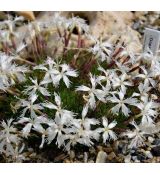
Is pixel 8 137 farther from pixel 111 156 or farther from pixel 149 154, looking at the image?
pixel 149 154

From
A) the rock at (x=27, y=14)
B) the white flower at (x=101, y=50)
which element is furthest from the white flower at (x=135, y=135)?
the rock at (x=27, y=14)

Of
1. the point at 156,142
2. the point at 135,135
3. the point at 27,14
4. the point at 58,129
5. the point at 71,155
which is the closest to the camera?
the point at 58,129

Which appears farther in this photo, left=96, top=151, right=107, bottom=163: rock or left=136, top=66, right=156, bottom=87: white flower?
left=136, top=66, right=156, bottom=87: white flower

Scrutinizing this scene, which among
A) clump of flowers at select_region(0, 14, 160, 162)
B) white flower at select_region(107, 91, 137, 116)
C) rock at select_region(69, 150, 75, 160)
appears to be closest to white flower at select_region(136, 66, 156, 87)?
clump of flowers at select_region(0, 14, 160, 162)

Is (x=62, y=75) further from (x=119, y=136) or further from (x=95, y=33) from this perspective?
(x=95, y=33)

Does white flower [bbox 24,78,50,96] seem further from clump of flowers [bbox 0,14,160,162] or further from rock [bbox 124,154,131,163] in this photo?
→ rock [bbox 124,154,131,163]

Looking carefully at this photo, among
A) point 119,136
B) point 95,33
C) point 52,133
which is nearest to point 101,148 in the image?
point 119,136

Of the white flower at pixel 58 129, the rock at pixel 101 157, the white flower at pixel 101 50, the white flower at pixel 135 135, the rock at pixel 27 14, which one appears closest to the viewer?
the white flower at pixel 58 129

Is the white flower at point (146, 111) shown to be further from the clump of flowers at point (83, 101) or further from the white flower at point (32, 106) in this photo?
the white flower at point (32, 106)

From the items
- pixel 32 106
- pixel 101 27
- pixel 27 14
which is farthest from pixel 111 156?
pixel 27 14
